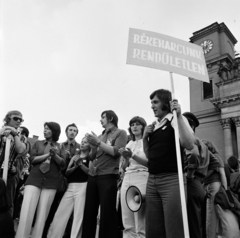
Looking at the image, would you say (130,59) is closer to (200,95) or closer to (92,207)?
(92,207)

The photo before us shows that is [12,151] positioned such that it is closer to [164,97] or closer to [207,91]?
[164,97]

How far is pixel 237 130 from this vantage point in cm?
2231

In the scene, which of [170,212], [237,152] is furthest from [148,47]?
[237,152]

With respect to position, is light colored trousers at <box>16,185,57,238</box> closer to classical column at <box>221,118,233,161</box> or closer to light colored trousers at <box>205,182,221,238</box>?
light colored trousers at <box>205,182,221,238</box>

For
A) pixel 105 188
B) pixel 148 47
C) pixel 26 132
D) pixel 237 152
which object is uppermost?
pixel 237 152

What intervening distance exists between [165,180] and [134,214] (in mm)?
1447

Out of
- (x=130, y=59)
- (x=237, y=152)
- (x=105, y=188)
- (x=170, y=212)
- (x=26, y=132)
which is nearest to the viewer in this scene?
(x=170, y=212)

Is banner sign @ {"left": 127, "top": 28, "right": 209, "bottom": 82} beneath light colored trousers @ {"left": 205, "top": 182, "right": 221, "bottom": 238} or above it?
above

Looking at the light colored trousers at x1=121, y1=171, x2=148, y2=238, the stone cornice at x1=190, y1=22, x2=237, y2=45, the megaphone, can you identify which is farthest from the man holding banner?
the stone cornice at x1=190, y1=22, x2=237, y2=45

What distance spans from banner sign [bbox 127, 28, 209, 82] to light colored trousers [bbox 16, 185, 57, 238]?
2.71 meters

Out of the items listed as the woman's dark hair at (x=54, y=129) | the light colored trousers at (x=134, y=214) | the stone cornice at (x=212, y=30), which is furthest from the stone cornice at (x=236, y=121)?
the woman's dark hair at (x=54, y=129)

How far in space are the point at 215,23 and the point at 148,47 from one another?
27900 millimetres

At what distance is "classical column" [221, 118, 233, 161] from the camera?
2224 centimetres

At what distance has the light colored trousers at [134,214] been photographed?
3852 millimetres
